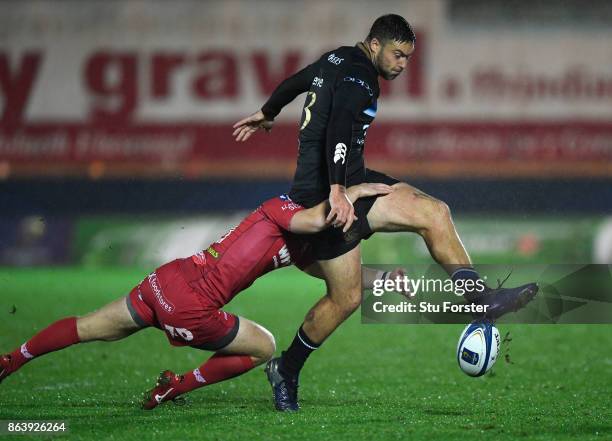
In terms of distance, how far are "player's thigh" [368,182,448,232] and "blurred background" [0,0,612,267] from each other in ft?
38.1

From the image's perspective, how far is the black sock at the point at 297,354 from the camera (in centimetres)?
569

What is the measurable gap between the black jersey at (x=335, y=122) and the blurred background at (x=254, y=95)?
1143cm

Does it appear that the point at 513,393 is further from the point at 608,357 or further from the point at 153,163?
the point at 153,163

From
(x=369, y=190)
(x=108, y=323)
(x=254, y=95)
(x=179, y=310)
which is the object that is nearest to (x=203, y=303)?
(x=179, y=310)

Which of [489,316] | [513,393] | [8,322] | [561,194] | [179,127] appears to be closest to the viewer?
[489,316]

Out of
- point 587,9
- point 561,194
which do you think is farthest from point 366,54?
point 587,9

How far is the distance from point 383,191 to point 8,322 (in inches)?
207

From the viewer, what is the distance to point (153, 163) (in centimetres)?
1767

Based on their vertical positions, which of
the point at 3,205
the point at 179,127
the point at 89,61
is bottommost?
the point at 3,205

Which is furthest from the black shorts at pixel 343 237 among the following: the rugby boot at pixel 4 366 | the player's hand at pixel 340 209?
the rugby boot at pixel 4 366

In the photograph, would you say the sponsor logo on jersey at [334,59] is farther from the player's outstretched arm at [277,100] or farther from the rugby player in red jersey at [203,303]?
the rugby player in red jersey at [203,303]

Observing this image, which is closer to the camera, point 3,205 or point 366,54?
point 366,54

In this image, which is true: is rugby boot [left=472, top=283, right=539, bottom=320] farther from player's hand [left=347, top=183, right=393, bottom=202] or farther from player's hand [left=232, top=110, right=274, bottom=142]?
player's hand [left=232, top=110, right=274, bottom=142]

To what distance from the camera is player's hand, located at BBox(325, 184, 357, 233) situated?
5.21 meters
